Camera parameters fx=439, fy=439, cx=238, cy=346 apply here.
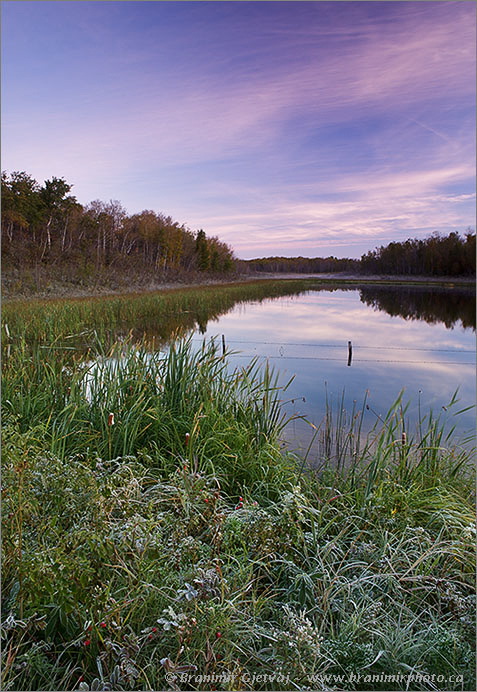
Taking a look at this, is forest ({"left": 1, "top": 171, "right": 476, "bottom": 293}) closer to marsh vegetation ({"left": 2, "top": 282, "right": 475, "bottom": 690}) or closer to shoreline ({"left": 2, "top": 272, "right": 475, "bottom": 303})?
shoreline ({"left": 2, "top": 272, "right": 475, "bottom": 303})

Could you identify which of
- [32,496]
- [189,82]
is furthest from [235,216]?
[32,496]

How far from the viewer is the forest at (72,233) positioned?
2825cm

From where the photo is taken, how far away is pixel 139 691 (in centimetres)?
159

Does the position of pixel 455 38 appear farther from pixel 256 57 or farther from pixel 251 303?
pixel 251 303

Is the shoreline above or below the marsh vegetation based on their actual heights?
above

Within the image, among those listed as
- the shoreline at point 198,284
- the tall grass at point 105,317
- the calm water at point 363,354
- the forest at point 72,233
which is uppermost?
the forest at point 72,233

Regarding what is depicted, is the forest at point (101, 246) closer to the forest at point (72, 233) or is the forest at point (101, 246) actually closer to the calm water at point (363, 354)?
the forest at point (72, 233)

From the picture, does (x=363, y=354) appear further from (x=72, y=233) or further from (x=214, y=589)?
(x=72, y=233)

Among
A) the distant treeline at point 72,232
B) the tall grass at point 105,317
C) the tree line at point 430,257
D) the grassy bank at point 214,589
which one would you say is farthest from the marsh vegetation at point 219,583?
the tree line at point 430,257

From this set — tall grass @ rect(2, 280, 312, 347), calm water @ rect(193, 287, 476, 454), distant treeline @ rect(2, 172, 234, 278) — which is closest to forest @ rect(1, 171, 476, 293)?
distant treeline @ rect(2, 172, 234, 278)

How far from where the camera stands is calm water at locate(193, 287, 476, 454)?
8.46 m

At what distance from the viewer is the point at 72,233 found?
35.5m

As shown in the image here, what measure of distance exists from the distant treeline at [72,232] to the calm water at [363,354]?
13758 mm

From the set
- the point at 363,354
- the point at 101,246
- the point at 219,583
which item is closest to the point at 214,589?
the point at 219,583
